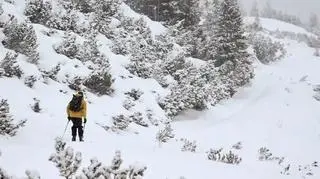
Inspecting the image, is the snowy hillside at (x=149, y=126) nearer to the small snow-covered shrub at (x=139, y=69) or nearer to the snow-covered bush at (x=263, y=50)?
the small snow-covered shrub at (x=139, y=69)

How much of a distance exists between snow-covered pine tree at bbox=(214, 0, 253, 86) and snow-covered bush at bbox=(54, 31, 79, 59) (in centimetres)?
1226

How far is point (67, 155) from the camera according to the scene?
5.74 m

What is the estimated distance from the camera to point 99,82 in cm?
1925

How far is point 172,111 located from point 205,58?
10.6 metres

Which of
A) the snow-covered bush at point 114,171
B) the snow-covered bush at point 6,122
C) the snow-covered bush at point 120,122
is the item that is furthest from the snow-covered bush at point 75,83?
the snow-covered bush at point 114,171

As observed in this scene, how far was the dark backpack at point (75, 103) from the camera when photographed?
12758 millimetres

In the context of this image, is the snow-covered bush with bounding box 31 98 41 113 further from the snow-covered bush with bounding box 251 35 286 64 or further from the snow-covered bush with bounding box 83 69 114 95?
the snow-covered bush with bounding box 251 35 286 64

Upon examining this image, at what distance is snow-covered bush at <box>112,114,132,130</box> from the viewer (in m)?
17.4

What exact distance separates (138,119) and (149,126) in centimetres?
57

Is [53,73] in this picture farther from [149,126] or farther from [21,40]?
[149,126]

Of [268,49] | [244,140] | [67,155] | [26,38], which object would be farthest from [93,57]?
[268,49]

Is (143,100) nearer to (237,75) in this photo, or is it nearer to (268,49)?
(237,75)

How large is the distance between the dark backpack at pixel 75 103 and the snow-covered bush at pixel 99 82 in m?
6.09

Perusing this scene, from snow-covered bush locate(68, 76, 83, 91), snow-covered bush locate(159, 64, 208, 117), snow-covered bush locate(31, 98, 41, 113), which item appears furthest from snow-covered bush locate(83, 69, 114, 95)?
snow-covered bush locate(31, 98, 41, 113)
